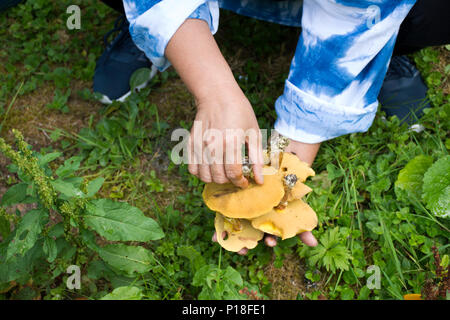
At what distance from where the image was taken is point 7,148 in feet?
4.15

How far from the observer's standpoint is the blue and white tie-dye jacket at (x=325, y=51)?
5.13ft

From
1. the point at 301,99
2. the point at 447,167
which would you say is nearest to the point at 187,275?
the point at 301,99

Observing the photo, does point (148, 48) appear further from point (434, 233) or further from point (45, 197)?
point (434, 233)

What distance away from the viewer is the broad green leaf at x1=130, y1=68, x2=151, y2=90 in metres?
2.70

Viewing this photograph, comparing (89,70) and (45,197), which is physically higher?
(45,197)

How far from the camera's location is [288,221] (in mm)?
1745

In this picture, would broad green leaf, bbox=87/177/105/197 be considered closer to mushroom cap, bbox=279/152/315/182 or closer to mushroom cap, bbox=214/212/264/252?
mushroom cap, bbox=214/212/264/252

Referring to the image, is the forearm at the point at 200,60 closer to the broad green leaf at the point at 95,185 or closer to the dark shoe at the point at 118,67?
the broad green leaf at the point at 95,185

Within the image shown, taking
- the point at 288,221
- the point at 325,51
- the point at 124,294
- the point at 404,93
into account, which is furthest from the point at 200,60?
the point at 404,93

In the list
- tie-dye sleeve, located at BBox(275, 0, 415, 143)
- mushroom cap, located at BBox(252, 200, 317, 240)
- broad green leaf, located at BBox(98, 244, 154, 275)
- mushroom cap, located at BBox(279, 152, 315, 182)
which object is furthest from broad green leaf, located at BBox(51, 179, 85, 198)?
tie-dye sleeve, located at BBox(275, 0, 415, 143)

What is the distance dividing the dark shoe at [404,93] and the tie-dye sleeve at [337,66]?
76 centimetres
